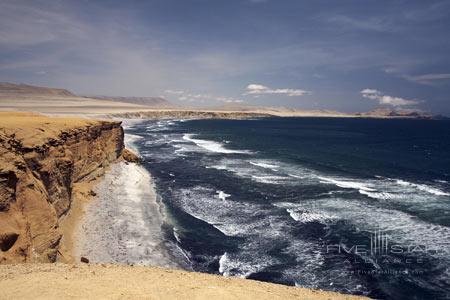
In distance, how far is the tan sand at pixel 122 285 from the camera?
12.1 m

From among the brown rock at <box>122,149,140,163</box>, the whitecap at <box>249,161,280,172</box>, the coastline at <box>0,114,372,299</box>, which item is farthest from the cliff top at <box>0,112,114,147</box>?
the whitecap at <box>249,161,280,172</box>

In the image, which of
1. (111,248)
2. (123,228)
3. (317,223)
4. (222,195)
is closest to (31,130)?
(123,228)

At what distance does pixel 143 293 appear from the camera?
12.5 metres

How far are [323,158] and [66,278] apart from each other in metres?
51.7

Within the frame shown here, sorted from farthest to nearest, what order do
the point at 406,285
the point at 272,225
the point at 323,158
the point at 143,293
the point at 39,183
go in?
the point at 323,158
the point at 272,225
the point at 39,183
the point at 406,285
the point at 143,293

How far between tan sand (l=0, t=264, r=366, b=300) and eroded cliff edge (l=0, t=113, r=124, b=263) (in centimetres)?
348

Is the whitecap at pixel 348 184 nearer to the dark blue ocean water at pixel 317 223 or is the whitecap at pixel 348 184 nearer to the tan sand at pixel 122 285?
the dark blue ocean water at pixel 317 223

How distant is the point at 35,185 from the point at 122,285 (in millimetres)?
10704

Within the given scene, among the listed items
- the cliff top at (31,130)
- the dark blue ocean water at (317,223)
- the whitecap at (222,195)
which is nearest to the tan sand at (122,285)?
the dark blue ocean water at (317,223)

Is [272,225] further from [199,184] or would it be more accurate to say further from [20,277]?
[20,277]

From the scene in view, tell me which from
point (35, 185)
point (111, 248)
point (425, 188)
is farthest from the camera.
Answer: point (425, 188)

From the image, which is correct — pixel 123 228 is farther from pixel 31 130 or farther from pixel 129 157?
pixel 129 157

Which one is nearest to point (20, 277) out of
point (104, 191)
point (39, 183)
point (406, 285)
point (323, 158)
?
point (39, 183)

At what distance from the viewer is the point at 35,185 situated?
20.5 metres
